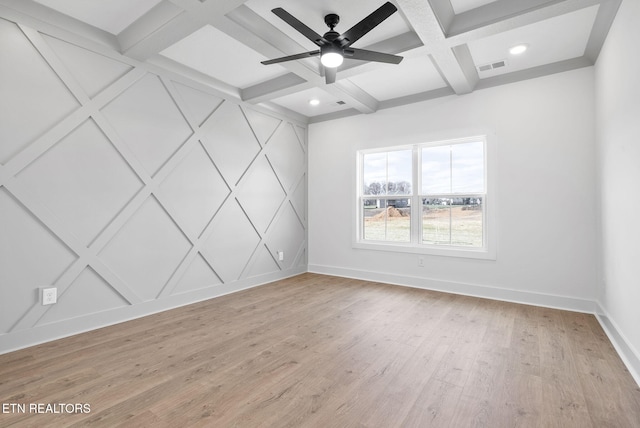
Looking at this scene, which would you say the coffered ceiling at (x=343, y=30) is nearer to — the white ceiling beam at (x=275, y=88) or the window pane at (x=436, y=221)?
the white ceiling beam at (x=275, y=88)

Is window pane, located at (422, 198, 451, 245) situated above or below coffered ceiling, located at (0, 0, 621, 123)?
below

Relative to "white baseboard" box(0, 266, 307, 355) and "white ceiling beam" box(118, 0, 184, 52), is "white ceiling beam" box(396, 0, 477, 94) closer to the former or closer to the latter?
"white ceiling beam" box(118, 0, 184, 52)

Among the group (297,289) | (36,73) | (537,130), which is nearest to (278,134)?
(297,289)

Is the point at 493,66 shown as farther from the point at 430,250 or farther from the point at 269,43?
the point at 269,43

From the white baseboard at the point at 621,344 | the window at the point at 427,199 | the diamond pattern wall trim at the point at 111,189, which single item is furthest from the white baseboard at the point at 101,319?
the white baseboard at the point at 621,344

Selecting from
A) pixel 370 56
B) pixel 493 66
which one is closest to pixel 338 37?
pixel 370 56

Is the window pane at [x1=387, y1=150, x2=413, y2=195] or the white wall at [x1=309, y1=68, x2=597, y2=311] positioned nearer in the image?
the white wall at [x1=309, y1=68, x2=597, y2=311]

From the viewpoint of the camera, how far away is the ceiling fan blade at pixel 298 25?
7.29 feet

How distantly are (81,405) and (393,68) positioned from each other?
393cm

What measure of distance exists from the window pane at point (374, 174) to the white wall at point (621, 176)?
256 cm

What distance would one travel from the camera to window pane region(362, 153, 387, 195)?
4902 mm

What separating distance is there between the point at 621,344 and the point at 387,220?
2920mm

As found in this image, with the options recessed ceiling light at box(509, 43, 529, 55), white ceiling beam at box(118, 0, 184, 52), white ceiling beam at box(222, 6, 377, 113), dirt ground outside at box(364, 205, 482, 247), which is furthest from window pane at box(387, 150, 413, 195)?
white ceiling beam at box(118, 0, 184, 52)

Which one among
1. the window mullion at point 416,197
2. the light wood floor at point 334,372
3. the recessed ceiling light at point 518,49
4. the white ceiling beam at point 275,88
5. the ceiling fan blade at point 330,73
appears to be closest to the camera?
the light wood floor at point 334,372
